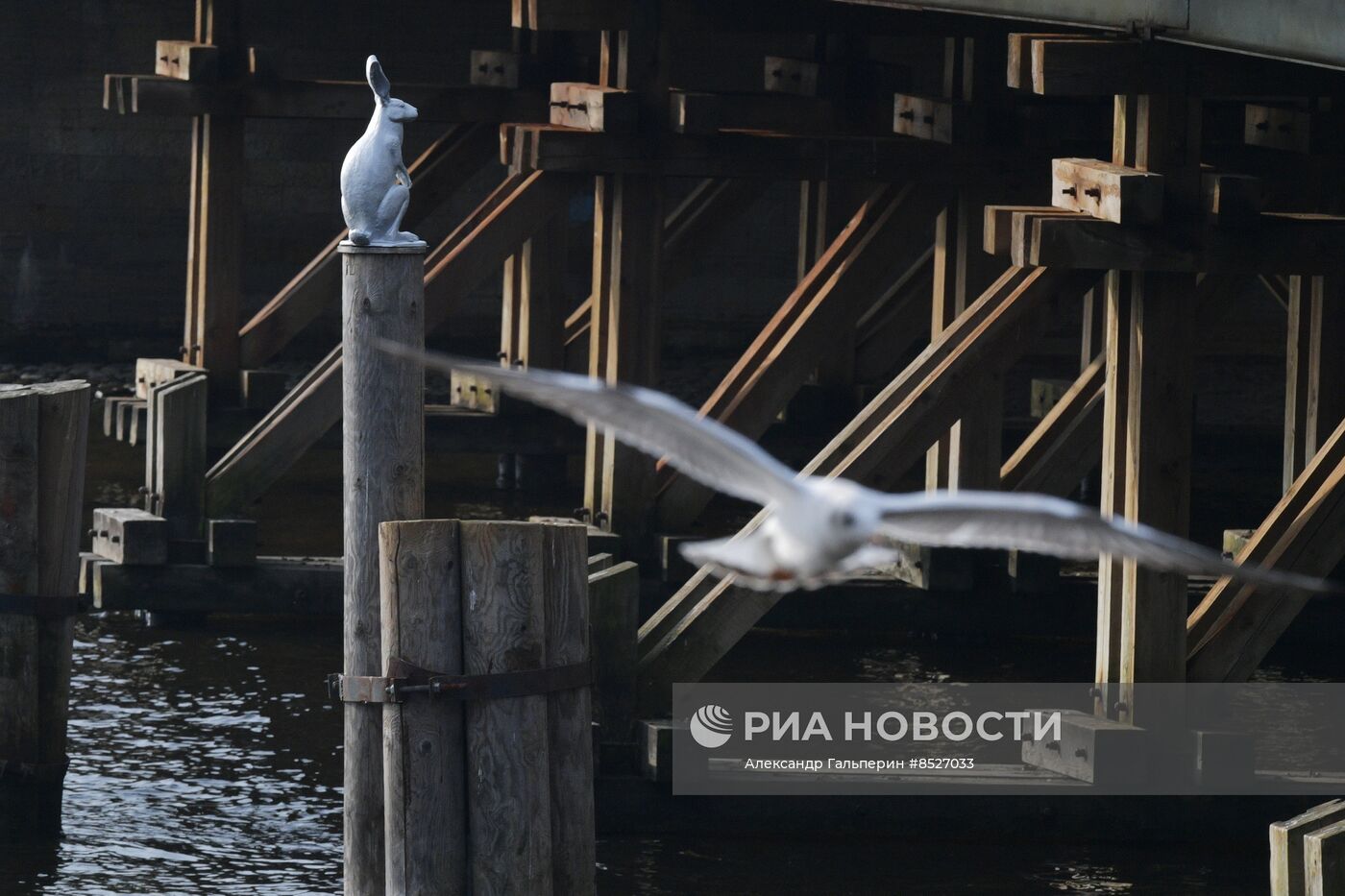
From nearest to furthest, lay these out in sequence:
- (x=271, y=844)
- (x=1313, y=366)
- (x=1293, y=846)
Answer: (x=1293, y=846)
(x=271, y=844)
(x=1313, y=366)

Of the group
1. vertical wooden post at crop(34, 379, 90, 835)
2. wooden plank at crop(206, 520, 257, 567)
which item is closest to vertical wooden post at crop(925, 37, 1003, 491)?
wooden plank at crop(206, 520, 257, 567)

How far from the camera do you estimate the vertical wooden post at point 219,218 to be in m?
12.3

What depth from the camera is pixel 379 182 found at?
276 inches

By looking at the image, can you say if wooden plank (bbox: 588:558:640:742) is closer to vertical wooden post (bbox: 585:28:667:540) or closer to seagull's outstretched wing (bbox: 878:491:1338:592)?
vertical wooden post (bbox: 585:28:667:540)

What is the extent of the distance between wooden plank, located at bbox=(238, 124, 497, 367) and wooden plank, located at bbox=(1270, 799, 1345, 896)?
7.67m

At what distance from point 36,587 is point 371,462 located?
181cm

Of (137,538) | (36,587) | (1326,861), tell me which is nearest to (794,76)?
(137,538)

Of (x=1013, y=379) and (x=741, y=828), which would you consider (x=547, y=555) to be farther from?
(x=1013, y=379)

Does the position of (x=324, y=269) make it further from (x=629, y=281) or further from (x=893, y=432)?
(x=893, y=432)

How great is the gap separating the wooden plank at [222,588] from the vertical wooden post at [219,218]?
2.05 meters

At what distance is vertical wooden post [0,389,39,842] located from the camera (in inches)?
307

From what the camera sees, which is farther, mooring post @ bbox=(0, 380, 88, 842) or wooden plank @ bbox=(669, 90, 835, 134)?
wooden plank @ bbox=(669, 90, 835, 134)

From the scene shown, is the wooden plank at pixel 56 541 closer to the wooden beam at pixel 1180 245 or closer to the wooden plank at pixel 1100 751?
the wooden beam at pixel 1180 245

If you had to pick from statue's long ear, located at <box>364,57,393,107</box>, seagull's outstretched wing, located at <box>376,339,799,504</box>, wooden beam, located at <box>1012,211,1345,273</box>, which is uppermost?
statue's long ear, located at <box>364,57,393,107</box>
